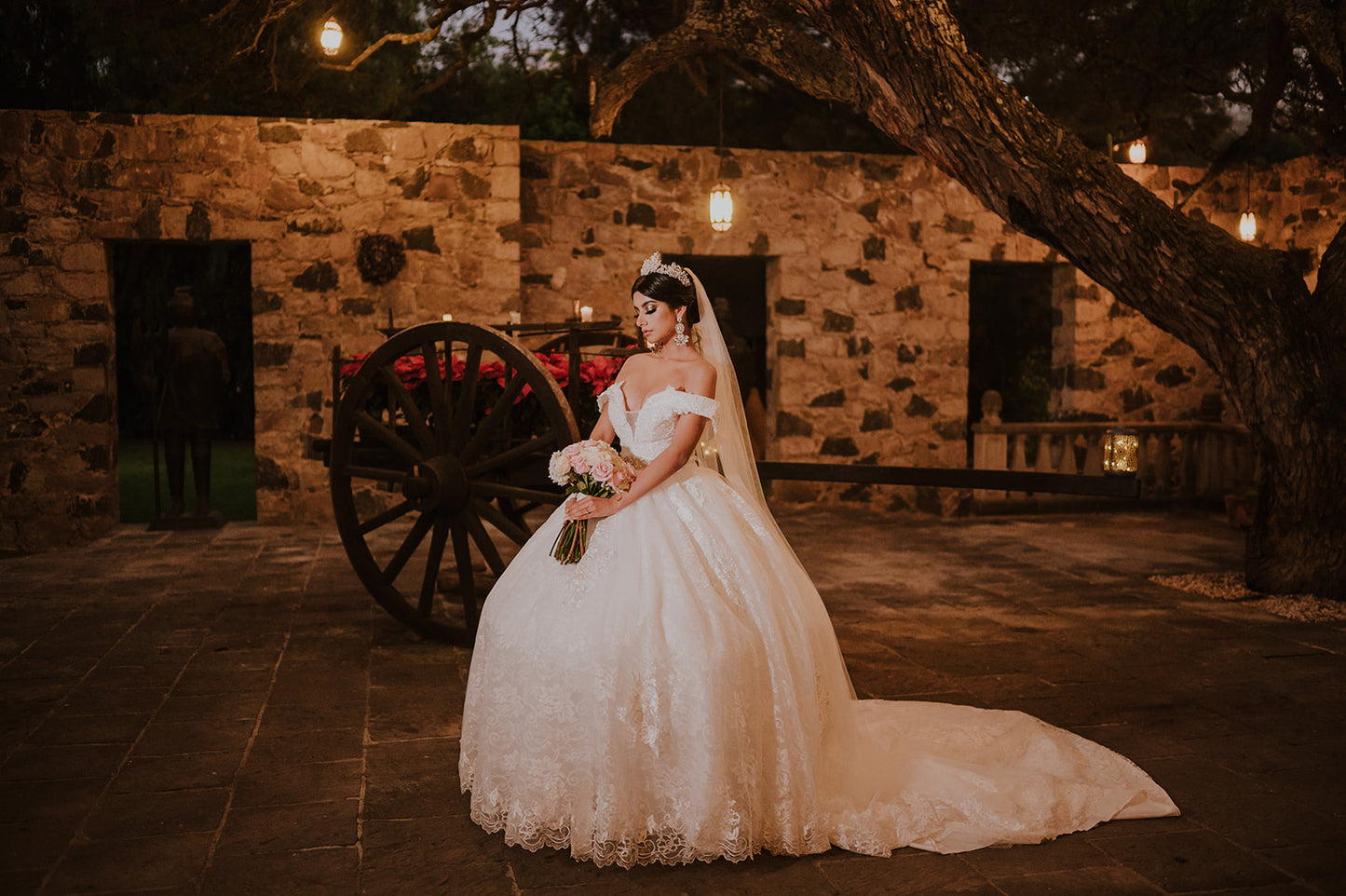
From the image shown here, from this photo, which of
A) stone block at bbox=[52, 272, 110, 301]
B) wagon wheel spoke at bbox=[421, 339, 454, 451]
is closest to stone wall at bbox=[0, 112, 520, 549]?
stone block at bbox=[52, 272, 110, 301]

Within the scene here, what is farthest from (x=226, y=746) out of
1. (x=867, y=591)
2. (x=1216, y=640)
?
(x=1216, y=640)

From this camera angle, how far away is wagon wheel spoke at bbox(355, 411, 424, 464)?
464cm

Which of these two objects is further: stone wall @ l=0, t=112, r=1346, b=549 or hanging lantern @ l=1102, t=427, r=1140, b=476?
stone wall @ l=0, t=112, r=1346, b=549

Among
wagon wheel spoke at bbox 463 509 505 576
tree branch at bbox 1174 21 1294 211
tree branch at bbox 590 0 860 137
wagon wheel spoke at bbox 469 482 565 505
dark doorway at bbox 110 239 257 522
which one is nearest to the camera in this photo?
wagon wheel spoke at bbox 469 482 565 505

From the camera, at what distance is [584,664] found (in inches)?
107

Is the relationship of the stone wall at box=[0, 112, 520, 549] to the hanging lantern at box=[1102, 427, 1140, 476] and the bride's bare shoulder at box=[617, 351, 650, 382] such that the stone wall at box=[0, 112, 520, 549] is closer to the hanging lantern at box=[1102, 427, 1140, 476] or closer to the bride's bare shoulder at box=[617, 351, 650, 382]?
the hanging lantern at box=[1102, 427, 1140, 476]

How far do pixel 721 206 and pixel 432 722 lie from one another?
5.79 m

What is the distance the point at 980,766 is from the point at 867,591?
289 cm

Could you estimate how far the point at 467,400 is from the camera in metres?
4.38

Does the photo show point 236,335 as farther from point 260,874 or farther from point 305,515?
point 260,874

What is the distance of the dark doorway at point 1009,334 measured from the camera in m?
13.9

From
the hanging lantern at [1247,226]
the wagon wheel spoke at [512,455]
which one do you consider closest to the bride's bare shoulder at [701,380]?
the wagon wheel spoke at [512,455]

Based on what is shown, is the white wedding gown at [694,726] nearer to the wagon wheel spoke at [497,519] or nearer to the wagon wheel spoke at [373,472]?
the wagon wheel spoke at [497,519]

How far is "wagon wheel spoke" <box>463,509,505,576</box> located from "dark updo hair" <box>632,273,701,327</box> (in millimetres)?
1578
